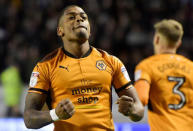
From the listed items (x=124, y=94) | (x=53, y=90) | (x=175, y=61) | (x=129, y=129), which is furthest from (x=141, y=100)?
(x=129, y=129)

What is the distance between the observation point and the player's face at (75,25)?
3.16 meters

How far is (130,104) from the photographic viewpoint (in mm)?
2973

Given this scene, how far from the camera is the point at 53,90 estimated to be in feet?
10.1

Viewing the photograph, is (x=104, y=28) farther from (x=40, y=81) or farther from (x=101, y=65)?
(x=40, y=81)

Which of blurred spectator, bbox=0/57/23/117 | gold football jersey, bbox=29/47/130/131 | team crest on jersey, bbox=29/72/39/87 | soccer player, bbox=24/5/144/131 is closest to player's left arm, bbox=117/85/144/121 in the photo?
soccer player, bbox=24/5/144/131

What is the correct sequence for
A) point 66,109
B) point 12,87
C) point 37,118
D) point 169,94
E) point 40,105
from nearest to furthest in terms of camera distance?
point 66,109, point 37,118, point 40,105, point 169,94, point 12,87

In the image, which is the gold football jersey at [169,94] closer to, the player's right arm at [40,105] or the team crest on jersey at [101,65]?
the team crest on jersey at [101,65]

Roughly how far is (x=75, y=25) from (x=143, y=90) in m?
0.91

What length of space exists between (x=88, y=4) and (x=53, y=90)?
7406mm

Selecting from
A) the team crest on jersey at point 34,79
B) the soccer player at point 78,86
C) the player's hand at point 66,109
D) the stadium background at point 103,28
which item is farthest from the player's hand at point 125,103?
the stadium background at point 103,28

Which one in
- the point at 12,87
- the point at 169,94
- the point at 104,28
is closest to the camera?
the point at 169,94

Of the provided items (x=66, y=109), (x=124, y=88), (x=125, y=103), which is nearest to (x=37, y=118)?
(x=66, y=109)

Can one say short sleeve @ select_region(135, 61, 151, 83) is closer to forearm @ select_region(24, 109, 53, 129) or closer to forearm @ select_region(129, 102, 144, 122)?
forearm @ select_region(129, 102, 144, 122)

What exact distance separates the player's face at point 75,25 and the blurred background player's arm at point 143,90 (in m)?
0.76
